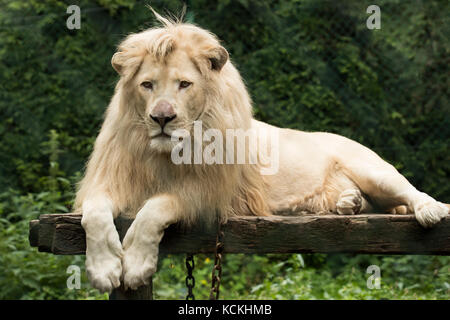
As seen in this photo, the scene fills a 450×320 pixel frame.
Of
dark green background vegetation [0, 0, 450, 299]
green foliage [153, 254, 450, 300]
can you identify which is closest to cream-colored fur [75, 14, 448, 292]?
green foliage [153, 254, 450, 300]

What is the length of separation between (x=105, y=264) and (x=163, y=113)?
0.59m

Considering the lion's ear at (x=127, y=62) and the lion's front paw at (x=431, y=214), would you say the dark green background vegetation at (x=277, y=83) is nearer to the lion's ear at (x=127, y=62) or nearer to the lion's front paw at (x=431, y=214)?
the lion's front paw at (x=431, y=214)

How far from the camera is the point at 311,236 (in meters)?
2.65

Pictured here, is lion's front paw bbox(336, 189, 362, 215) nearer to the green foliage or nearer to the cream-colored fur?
the cream-colored fur

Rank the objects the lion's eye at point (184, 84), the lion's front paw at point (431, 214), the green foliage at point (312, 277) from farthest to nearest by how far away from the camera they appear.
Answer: the green foliage at point (312, 277)
the lion's front paw at point (431, 214)
the lion's eye at point (184, 84)

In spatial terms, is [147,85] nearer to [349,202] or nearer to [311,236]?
[311,236]

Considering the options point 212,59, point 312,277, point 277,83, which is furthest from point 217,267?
point 277,83

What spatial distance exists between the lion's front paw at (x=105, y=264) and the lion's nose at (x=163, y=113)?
0.47 metres

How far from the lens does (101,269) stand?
2.29 metres

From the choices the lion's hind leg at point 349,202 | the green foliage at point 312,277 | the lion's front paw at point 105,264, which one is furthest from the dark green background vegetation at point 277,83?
the lion's front paw at point 105,264

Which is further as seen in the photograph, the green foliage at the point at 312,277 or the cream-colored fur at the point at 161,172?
the green foliage at the point at 312,277

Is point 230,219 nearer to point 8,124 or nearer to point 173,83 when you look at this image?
point 173,83

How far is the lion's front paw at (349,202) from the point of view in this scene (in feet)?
9.67

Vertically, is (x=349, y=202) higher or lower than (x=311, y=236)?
higher
